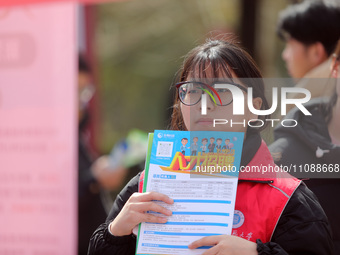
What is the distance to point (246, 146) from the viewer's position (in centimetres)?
124

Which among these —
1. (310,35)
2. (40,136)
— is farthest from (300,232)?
(40,136)

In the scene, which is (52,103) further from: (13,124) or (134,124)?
(134,124)

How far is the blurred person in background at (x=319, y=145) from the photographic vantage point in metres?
1.38

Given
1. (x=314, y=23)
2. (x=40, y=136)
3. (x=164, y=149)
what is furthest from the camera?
(x=40, y=136)

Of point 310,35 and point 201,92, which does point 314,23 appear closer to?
point 310,35

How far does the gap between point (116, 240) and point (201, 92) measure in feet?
1.35

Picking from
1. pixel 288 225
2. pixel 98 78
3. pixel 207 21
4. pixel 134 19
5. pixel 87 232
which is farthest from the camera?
pixel 134 19

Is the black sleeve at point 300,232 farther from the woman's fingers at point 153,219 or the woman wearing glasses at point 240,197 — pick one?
the woman's fingers at point 153,219

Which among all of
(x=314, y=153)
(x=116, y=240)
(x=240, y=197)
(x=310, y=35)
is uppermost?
(x=310, y=35)

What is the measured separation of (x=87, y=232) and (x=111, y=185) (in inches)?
14.8

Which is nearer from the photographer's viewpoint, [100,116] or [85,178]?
[85,178]

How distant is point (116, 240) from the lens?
1222mm

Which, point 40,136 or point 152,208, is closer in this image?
point 152,208

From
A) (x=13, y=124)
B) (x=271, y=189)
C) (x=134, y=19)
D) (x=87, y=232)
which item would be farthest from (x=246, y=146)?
(x=134, y=19)
